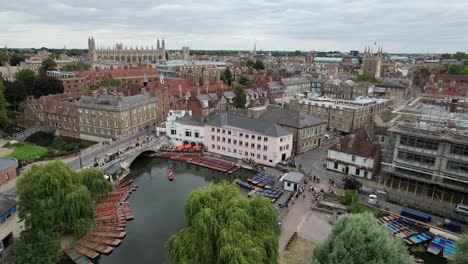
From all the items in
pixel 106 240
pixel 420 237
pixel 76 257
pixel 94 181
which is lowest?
pixel 106 240

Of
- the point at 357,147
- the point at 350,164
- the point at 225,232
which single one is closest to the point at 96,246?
the point at 225,232

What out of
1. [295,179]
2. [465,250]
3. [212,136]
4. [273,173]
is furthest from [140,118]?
[465,250]

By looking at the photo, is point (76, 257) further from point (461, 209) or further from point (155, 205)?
point (461, 209)

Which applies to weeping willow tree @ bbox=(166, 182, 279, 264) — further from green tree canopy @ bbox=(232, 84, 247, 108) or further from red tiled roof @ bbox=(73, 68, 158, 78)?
red tiled roof @ bbox=(73, 68, 158, 78)

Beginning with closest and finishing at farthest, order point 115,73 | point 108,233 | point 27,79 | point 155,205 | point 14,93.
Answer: point 108,233 < point 155,205 < point 14,93 < point 27,79 < point 115,73

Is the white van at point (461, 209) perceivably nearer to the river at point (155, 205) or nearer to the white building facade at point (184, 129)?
the river at point (155, 205)

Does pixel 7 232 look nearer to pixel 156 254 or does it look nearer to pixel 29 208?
pixel 29 208

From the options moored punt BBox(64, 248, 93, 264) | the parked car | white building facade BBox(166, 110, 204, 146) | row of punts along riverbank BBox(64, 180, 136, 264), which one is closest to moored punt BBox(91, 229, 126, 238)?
row of punts along riverbank BBox(64, 180, 136, 264)
